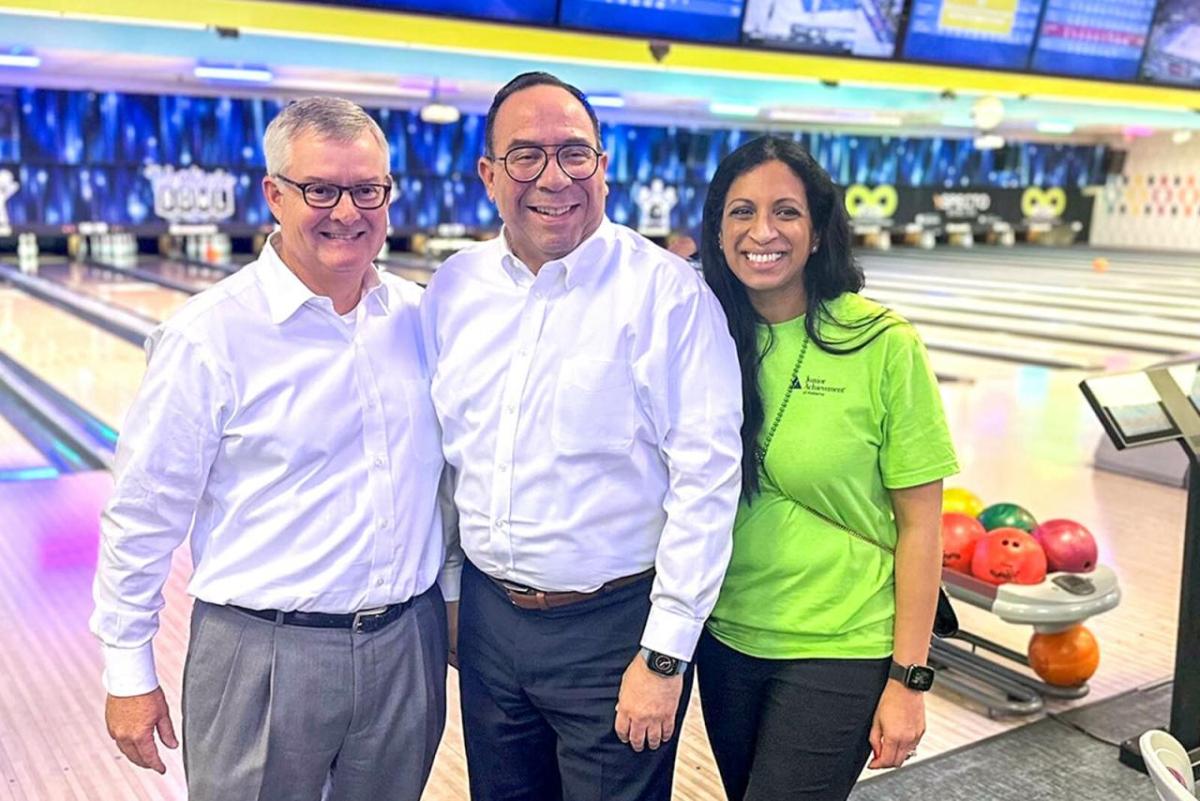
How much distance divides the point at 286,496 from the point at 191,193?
1376 centimetres

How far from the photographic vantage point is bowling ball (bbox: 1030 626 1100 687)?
2.73 meters

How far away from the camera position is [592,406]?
54.4 inches

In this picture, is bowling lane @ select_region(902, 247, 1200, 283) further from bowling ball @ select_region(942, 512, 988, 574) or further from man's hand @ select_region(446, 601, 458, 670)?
man's hand @ select_region(446, 601, 458, 670)

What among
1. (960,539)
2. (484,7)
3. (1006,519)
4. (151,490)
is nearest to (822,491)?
(151,490)

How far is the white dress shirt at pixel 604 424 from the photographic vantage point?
137cm

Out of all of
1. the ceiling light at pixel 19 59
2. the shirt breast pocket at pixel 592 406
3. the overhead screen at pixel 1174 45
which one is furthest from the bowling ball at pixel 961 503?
the ceiling light at pixel 19 59

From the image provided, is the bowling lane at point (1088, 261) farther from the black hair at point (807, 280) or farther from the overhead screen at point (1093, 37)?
the black hair at point (807, 280)

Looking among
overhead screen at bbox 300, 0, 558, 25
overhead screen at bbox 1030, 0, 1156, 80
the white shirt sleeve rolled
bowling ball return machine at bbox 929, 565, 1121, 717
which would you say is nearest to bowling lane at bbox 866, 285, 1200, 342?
overhead screen at bbox 1030, 0, 1156, 80

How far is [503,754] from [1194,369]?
80.0 inches

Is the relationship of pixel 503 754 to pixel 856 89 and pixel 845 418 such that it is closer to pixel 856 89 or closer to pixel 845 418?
pixel 845 418

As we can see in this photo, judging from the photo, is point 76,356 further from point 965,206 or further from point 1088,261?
point 965,206

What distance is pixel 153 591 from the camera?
143cm

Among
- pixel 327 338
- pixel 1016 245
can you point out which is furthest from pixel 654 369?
pixel 1016 245

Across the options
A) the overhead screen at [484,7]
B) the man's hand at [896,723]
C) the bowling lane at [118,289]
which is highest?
the overhead screen at [484,7]
